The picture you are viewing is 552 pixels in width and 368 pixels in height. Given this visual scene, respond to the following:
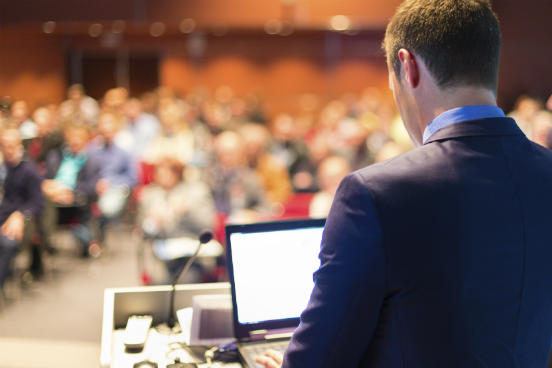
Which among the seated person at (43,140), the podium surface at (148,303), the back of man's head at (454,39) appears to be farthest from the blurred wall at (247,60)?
the back of man's head at (454,39)

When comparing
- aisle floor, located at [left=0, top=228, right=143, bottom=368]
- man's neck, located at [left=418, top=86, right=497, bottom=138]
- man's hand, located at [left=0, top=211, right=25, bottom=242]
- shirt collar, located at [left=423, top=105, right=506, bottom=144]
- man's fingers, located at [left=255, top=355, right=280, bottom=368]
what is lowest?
aisle floor, located at [left=0, top=228, right=143, bottom=368]

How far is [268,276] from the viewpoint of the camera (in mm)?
1611

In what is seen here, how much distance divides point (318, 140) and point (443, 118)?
5.52 m

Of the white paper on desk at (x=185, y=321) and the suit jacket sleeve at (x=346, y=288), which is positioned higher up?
the suit jacket sleeve at (x=346, y=288)

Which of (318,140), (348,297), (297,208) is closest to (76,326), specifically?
(297,208)

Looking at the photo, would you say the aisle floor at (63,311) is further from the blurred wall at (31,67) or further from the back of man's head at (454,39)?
the back of man's head at (454,39)

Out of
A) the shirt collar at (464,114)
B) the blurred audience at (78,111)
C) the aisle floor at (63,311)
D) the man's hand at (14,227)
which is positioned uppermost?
the blurred audience at (78,111)

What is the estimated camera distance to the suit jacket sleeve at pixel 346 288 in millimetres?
831

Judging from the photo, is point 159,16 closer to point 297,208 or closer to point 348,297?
point 297,208

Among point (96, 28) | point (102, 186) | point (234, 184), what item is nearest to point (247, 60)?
point (96, 28)

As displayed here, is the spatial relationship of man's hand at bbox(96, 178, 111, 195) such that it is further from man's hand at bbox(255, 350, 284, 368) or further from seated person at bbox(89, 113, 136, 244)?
man's hand at bbox(255, 350, 284, 368)

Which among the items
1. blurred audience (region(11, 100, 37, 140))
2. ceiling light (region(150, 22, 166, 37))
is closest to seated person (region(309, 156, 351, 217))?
blurred audience (region(11, 100, 37, 140))

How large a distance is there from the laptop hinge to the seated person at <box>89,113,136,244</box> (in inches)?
179

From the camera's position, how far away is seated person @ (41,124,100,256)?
5.66 m
